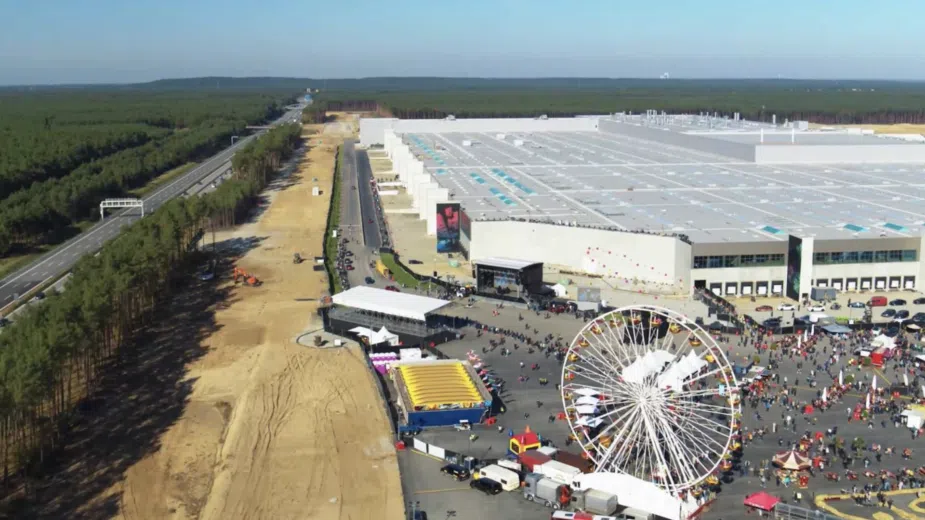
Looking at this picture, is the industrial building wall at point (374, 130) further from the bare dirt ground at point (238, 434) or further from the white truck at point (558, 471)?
the white truck at point (558, 471)

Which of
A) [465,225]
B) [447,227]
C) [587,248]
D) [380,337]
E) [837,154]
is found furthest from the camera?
[837,154]

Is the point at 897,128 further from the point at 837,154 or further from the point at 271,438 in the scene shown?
the point at 271,438

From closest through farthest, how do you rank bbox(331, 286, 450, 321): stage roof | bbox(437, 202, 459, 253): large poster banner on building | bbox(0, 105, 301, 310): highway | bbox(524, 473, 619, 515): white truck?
bbox(524, 473, 619, 515): white truck < bbox(331, 286, 450, 321): stage roof < bbox(0, 105, 301, 310): highway < bbox(437, 202, 459, 253): large poster banner on building

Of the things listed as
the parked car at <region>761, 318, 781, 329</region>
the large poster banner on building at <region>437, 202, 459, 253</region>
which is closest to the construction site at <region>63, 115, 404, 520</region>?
the large poster banner on building at <region>437, 202, 459, 253</region>

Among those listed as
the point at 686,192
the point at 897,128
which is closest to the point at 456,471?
the point at 686,192

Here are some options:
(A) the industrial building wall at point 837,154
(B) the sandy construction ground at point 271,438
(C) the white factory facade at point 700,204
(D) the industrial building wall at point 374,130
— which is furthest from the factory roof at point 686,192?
(D) the industrial building wall at point 374,130

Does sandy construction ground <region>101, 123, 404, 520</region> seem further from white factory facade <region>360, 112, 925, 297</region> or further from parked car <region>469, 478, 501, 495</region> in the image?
white factory facade <region>360, 112, 925, 297</region>
